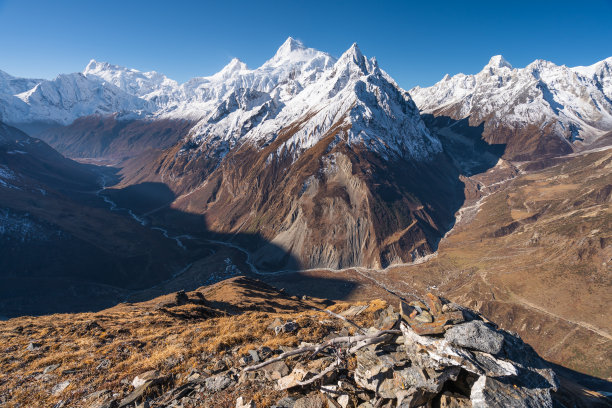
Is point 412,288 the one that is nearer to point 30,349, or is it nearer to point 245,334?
point 245,334

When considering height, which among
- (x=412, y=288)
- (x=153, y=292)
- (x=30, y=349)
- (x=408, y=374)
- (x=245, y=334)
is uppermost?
(x=408, y=374)

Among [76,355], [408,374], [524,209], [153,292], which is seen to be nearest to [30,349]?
[76,355]

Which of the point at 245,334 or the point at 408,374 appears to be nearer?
the point at 408,374

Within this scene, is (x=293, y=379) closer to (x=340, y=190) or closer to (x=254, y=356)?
(x=254, y=356)

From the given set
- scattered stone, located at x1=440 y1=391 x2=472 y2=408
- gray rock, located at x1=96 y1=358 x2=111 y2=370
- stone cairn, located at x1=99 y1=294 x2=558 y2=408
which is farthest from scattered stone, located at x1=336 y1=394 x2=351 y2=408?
gray rock, located at x1=96 y1=358 x2=111 y2=370

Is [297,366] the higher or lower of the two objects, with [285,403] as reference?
higher

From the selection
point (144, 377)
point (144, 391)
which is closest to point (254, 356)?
point (144, 391)
